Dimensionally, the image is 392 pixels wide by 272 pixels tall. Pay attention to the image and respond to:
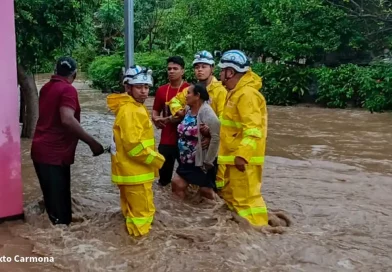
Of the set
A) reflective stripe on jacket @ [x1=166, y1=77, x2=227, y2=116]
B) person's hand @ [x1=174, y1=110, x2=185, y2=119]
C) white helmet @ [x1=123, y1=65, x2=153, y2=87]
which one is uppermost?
white helmet @ [x1=123, y1=65, x2=153, y2=87]

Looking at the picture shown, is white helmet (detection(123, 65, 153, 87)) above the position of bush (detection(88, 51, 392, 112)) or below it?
above

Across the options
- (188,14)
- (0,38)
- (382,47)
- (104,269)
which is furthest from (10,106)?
(188,14)

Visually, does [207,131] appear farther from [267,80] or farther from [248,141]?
[267,80]

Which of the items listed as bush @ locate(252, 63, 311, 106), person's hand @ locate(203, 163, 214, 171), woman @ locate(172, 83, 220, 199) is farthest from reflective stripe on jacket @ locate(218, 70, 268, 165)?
bush @ locate(252, 63, 311, 106)

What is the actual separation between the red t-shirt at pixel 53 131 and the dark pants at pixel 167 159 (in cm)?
171

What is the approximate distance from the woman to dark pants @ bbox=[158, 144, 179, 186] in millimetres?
322

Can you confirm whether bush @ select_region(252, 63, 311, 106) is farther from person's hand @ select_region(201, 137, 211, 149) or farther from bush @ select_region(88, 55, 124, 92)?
person's hand @ select_region(201, 137, 211, 149)

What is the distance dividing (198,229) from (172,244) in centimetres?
43

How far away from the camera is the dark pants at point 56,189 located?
501 cm

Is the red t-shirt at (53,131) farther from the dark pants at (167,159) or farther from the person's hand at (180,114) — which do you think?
the dark pants at (167,159)

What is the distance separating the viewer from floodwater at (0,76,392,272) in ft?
15.5

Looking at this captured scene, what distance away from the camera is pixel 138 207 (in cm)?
494

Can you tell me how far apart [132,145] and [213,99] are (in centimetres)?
183

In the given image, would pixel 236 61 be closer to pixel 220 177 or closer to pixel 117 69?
pixel 220 177
